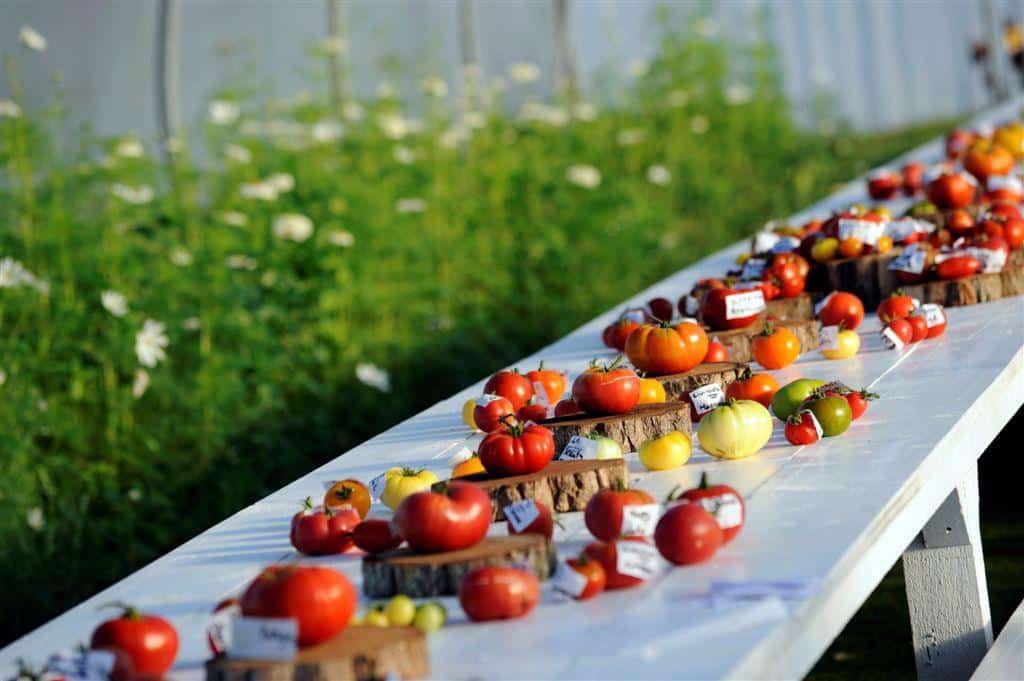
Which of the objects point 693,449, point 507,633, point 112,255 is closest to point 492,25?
point 112,255

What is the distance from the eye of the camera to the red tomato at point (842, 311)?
388cm

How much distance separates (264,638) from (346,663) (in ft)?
0.35

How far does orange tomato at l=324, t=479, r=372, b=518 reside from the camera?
8.48ft

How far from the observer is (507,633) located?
6.70 ft

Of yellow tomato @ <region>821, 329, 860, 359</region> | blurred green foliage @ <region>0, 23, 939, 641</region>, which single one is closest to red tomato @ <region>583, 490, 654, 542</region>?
yellow tomato @ <region>821, 329, 860, 359</region>

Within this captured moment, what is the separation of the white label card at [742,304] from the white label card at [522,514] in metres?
1.47

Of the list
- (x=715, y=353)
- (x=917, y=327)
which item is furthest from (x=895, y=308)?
(x=715, y=353)

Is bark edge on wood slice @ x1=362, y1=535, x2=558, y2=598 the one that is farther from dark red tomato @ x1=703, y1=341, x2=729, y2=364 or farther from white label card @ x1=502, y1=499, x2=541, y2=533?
dark red tomato @ x1=703, y1=341, x2=729, y2=364

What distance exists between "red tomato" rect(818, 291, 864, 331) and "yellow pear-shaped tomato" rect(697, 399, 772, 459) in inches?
43.9

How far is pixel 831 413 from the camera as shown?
2848mm

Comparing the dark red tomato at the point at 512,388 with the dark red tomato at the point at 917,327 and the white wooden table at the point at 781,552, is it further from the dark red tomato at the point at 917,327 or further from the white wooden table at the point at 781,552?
the dark red tomato at the point at 917,327

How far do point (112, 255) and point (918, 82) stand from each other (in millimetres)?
11300

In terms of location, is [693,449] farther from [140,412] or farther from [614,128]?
[614,128]

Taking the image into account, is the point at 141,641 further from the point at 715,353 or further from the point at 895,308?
the point at 895,308
